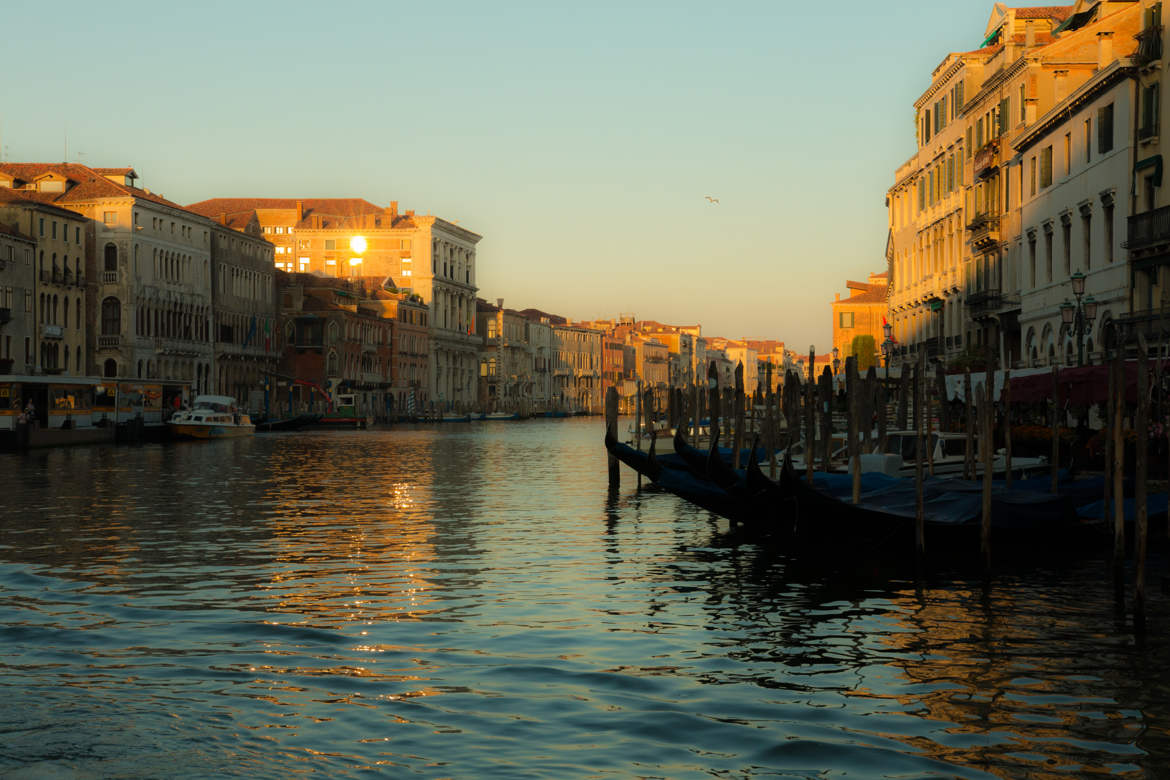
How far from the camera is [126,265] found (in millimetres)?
74375

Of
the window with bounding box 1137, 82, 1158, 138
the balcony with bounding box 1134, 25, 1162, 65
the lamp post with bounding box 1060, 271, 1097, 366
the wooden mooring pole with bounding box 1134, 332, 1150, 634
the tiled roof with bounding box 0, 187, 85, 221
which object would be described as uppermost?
the tiled roof with bounding box 0, 187, 85, 221

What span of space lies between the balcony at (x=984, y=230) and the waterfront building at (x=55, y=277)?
40.6 metres

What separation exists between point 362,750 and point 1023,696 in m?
4.56

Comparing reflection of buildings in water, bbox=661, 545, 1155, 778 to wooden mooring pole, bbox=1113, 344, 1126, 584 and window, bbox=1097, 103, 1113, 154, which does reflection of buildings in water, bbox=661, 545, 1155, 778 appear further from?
window, bbox=1097, 103, 1113, 154

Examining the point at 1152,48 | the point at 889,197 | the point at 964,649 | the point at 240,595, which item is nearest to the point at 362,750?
the point at 964,649

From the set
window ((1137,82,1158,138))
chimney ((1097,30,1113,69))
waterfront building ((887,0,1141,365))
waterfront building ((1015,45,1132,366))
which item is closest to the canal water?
waterfront building ((1015,45,1132,366))

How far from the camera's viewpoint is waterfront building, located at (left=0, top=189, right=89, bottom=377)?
65250 mm

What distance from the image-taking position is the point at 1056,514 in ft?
57.8

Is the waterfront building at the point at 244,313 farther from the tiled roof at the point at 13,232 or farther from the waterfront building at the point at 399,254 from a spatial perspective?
the tiled roof at the point at 13,232

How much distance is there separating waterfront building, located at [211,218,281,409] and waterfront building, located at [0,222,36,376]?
70.9ft

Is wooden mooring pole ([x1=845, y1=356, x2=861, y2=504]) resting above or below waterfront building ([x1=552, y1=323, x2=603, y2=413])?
below

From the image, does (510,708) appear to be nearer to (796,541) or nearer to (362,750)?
(362,750)

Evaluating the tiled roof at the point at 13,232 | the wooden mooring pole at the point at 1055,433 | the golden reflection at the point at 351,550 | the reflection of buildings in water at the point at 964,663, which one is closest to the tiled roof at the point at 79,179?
the tiled roof at the point at 13,232

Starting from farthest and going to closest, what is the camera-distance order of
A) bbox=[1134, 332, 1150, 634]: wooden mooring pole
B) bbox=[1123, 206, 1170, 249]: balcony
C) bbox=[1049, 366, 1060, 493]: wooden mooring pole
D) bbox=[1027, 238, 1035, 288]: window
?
bbox=[1027, 238, 1035, 288]: window < bbox=[1123, 206, 1170, 249]: balcony < bbox=[1049, 366, 1060, 493]: wooden mooring pole < bbox=[1134, 332, 1150, 634]: wooden mooring pole
